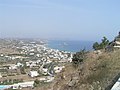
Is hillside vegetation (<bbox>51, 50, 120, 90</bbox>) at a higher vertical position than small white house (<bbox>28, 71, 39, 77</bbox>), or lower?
higher

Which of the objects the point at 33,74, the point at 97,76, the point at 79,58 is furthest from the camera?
the point at 33,74

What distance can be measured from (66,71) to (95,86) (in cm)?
459

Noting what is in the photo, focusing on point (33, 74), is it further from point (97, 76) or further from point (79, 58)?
point (97, 76)

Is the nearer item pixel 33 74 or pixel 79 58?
pixel 79 58

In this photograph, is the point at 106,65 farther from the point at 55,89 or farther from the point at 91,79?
the point at 55,89

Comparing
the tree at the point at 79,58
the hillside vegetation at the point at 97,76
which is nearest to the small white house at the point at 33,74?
the tree at the point at 79,58

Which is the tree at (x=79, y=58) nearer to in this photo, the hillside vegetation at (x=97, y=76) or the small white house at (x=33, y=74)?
the hillside vegetation at (x=97, y=76)

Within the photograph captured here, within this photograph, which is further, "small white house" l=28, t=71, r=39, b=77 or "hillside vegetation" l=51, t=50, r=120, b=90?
"small white house" l=28, t=71, r=39, b=77

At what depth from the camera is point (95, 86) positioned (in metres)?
7.62

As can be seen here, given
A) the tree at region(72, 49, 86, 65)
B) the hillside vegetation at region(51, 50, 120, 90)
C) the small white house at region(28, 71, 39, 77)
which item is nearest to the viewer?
the hillside vegetation at region(51, 50, 120, 90)

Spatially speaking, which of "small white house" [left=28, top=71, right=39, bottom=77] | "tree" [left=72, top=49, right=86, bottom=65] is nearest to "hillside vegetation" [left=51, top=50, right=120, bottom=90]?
"tree" [left=72, top=49, right=86, bottom=65]

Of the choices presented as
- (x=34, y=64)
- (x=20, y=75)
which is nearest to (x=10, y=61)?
(x=34, y=64)

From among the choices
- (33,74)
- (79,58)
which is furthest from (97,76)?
(33,74)

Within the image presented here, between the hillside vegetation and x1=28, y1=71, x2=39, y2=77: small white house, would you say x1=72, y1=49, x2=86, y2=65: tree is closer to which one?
the hillside vegetation
